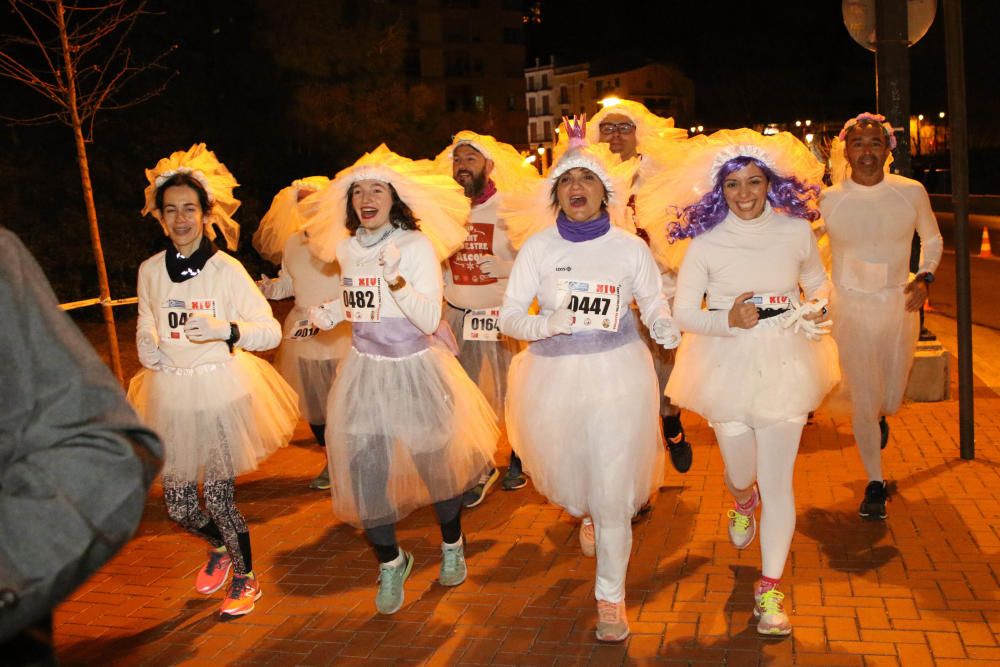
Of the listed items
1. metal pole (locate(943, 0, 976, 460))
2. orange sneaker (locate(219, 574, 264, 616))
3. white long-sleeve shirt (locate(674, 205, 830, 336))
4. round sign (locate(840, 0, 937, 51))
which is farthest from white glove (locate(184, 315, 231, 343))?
round sign (locate(840, 0, 937, 51))

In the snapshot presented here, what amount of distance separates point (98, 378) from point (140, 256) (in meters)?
17.7

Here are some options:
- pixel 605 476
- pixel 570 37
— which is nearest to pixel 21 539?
pixel 605 476

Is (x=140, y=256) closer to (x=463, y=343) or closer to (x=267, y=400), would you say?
(x=463, y=343)

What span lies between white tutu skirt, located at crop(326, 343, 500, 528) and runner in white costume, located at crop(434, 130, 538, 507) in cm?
163

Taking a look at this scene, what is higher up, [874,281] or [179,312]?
[179,312]

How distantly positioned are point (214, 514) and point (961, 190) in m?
5.30

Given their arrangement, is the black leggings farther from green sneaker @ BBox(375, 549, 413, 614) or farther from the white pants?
the white pants

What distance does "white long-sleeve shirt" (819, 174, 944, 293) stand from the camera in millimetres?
6324

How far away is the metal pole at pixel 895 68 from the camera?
789cm

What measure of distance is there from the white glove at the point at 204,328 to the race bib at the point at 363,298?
70 cm

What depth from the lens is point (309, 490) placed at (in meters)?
7.72

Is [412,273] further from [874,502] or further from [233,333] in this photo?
[874,502]

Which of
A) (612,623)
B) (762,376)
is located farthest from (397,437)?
(762,376)

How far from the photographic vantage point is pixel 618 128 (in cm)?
768
